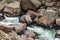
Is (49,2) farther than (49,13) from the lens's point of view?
Yes

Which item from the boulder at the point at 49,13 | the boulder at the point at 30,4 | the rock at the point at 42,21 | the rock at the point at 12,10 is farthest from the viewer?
the boulder at the point at 30,4

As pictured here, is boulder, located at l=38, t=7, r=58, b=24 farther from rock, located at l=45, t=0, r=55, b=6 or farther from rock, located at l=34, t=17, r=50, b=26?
rock, located at l=45, t=0, r=55, b=6

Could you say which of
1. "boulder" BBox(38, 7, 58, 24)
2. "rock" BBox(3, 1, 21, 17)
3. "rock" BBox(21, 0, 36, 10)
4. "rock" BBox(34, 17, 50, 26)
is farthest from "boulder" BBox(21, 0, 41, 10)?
"rock" BBox(34, 17, 50, 26)

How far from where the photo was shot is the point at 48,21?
9.77 metres

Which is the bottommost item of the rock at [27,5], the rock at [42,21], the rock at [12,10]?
the rock at [42,21]

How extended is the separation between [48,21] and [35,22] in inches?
29.6

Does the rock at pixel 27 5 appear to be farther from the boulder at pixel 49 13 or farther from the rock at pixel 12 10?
the boulder at pixel 49 13

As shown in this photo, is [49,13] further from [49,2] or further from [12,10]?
[12,10]

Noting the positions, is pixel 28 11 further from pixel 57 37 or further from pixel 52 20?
pixel 57 37

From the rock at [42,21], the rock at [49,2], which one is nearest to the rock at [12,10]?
the rock at [42,21]

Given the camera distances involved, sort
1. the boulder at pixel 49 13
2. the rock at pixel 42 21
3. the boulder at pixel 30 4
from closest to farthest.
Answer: the rock at pixel 42 21 → the boulder at pixel 49 13 → the boulder at pixel 30 4

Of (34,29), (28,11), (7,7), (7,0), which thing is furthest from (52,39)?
(7,0)

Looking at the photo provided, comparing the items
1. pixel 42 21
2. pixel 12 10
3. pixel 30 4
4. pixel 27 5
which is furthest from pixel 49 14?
pixel 12 10

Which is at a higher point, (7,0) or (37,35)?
(7,0)
